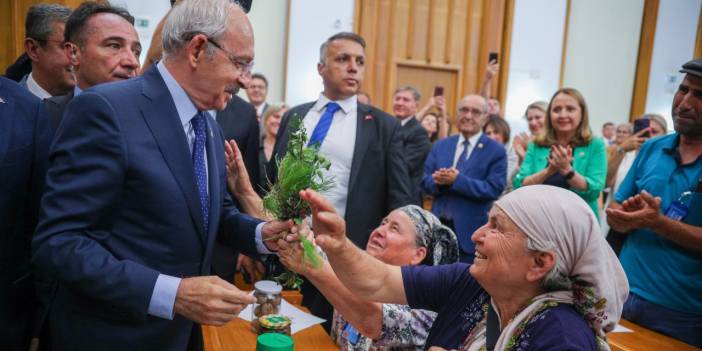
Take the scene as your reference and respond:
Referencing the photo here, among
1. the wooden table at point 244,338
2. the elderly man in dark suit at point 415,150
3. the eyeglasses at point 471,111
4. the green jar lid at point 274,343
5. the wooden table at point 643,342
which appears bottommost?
the wooden table at point 643,342

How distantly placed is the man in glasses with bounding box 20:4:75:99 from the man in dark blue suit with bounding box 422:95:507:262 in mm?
2542

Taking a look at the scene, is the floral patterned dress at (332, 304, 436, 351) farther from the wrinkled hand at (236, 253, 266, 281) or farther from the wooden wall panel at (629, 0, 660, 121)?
the wooden wall panel at (629, 0, 660, 121)

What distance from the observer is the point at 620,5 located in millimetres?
9961

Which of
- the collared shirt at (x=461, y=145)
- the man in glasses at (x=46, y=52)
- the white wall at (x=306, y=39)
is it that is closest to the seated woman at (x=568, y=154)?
the collared shirt at (x=461, y=145)

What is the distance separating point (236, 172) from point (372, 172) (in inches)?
43.0

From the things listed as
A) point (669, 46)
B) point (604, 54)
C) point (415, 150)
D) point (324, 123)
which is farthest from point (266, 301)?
point (669, 46)

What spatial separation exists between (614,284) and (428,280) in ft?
1.75

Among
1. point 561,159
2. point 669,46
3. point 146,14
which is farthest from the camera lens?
point 669,46

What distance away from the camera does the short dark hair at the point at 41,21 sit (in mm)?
2438

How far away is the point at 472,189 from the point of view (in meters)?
3.94

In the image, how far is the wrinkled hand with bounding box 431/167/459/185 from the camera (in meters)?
3.98

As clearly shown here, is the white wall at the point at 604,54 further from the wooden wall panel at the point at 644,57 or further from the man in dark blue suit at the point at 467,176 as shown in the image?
the man in dark blue suit at the point at 467,176

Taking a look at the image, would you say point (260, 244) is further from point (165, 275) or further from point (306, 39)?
point (306, 39)

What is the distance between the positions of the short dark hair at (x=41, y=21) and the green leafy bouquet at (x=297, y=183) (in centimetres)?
163
